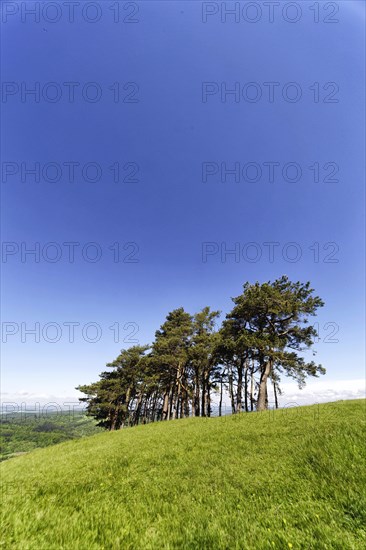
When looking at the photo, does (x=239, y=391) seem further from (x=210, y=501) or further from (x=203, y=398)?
(x=210, y=501)

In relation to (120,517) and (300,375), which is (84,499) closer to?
(120,517)

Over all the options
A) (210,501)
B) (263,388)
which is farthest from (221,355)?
(210,501)

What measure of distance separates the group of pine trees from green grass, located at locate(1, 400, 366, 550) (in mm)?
17528

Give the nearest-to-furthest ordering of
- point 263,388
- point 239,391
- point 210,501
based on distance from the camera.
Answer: point 210,501 < point 263,388 < point 239,391

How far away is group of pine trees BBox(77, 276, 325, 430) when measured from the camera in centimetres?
2556

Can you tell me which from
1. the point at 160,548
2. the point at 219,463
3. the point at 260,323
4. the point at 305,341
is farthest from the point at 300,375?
the point at 160,548

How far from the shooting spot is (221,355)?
3086 cm

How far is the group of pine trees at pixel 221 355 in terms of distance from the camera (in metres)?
25.6

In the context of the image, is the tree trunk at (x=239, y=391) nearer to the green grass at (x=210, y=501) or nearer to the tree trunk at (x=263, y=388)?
the tree trunk at (x=263, y=388)

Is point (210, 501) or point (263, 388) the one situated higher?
point (210, 501)

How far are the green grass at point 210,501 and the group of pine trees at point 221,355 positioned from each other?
17.5 metres

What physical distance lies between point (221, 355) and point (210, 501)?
A: 26.7 meters

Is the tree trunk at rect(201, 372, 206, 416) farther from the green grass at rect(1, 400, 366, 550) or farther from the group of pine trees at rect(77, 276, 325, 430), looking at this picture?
the green grass at rect(1, 400, 366, 550)

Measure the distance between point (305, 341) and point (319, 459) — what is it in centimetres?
2237
